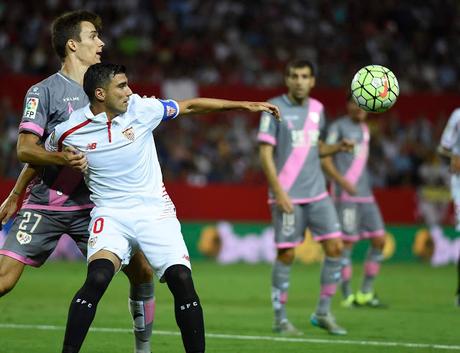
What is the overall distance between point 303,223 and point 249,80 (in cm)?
1459

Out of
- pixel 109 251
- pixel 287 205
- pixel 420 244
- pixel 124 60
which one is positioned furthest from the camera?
pixel 124 60

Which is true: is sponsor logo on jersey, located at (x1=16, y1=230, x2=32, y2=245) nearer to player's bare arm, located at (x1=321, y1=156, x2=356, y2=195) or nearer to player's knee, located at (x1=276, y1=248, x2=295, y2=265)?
player's knee, located at (x1=276, y1=248, x2=295, y2=265)

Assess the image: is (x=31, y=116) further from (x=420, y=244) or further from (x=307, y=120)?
(x=420, y=244)

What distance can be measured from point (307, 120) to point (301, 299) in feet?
13.4

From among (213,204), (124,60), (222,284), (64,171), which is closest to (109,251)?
(64,171)

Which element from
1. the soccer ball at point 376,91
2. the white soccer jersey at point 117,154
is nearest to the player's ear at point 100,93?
the white soccer jersey at point 117,154

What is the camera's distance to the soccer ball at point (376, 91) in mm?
8773

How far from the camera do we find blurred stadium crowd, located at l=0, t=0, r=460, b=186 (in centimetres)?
2320

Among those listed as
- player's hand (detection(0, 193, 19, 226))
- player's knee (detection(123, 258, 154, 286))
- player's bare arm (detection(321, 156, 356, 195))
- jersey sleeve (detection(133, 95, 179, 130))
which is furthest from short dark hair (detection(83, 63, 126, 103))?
player's bare arm (detection(321, 156, 356, 195))

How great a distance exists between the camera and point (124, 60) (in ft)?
80.6

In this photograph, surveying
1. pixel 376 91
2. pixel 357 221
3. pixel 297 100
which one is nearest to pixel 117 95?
pixel 376 91

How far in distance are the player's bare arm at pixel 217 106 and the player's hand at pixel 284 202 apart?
276cm

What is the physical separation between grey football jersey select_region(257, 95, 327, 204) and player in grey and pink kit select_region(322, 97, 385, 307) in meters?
2.96

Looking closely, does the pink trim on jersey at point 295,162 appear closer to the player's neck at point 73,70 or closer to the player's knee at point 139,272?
the player's knee at point 139,272
